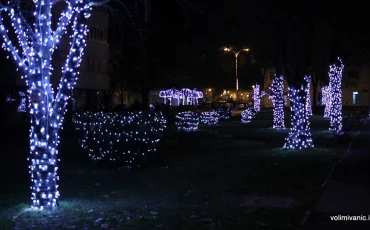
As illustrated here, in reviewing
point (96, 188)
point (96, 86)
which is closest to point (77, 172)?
point (96, 188)

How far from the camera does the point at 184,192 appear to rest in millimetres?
11438

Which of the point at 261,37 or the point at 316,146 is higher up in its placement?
the point at 261,37

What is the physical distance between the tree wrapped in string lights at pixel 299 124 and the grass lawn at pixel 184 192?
79 cm

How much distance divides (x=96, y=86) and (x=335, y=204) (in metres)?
39.6

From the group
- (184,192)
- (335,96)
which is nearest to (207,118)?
(335,96)

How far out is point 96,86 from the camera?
47531 mm

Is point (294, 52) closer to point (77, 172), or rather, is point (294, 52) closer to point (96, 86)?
point (77, 172)

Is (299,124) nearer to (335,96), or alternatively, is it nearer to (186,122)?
(335,96)

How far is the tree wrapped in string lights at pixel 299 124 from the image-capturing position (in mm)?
20047

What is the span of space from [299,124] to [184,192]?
Answer: 32.4ft

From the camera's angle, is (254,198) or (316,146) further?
(316,146)

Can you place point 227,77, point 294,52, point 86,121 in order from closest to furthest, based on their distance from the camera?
point 86,121 < point 294,52 < point 227,77

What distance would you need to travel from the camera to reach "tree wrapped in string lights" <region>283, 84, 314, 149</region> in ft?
65.8

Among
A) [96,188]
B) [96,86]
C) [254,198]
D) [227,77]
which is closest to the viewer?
[254,198]
